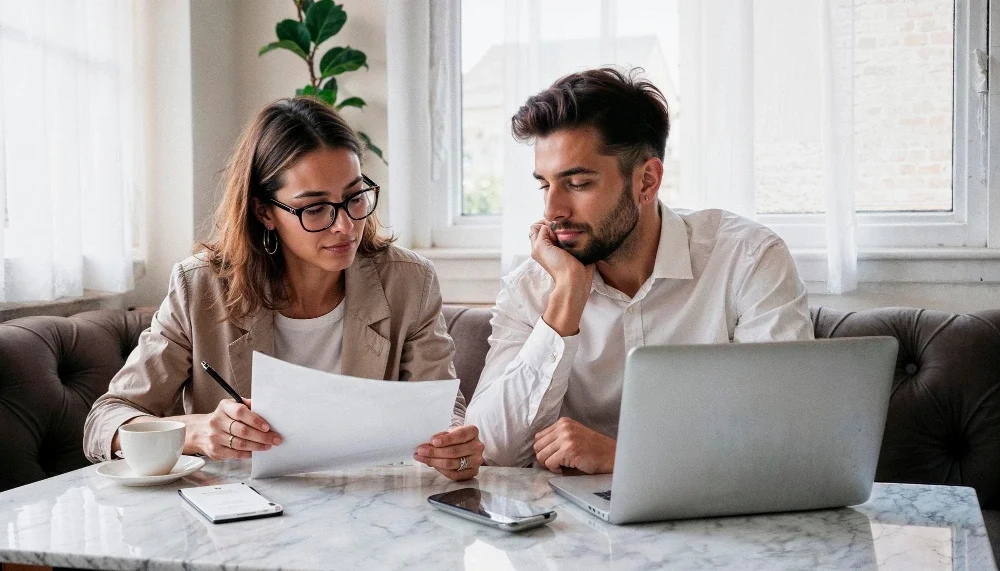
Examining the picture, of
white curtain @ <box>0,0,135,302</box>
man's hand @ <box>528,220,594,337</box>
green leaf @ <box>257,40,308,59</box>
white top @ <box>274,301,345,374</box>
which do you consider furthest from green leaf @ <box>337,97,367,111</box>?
man's hand @ <box>528,220,594,337</box>

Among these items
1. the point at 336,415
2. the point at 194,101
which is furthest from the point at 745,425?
the point at 194,101

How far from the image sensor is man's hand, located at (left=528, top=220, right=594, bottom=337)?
1559mm

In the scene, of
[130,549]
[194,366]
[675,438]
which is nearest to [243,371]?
[194,366]

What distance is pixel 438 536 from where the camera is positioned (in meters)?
0.97

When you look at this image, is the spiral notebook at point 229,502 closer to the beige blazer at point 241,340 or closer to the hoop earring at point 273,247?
the beige blazer at point 241,340

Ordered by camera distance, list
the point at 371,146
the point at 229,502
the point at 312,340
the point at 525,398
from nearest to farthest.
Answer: the point at 229,502, the point at 525,398, the point at 312,340, the point at 371,146

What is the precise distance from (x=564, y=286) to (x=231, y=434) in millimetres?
640

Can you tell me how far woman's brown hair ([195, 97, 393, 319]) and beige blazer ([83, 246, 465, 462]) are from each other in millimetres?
32

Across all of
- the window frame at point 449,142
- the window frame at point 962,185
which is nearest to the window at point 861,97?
the window frame at point 962,185

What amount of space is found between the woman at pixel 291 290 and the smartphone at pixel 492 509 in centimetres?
55

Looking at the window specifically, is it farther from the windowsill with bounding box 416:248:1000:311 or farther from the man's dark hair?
the man's dark hair

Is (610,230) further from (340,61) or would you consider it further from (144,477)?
(340,61)

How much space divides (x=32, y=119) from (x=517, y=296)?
134cm

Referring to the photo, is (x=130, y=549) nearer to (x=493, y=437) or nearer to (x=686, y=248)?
(x=493, y=437)
